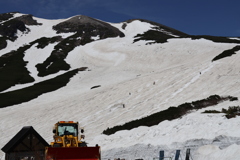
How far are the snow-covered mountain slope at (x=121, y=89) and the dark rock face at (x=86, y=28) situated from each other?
20.3ft

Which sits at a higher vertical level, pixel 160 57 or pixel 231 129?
pixel 160 57

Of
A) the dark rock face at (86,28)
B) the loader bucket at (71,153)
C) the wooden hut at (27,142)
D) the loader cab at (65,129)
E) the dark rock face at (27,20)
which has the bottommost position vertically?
the wooden hut at (27,142)

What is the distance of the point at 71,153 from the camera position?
41.1 feet

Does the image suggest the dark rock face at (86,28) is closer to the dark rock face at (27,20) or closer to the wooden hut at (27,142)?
the dark rock face at (27,20)

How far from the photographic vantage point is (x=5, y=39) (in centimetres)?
12056

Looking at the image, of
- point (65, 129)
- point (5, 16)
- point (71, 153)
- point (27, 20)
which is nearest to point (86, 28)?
point (27, 20)

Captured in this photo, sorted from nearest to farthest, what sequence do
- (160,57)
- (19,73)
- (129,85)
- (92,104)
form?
(92,104)
(129,85)
(160,57)
(19,73)

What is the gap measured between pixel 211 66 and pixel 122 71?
30.6 meters

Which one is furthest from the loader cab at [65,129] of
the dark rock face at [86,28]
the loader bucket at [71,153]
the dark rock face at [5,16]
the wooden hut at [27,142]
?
the dark rock face at [5,16]

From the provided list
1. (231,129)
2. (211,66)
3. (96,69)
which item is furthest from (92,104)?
(96,69)

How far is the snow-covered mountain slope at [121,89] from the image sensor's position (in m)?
16.6

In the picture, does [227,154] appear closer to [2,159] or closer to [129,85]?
[2,159]

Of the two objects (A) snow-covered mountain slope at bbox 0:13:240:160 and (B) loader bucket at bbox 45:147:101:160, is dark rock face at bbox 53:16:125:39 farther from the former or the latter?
(B) loader bucket at bbox 45:147:101:160

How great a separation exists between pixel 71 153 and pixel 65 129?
493cm
